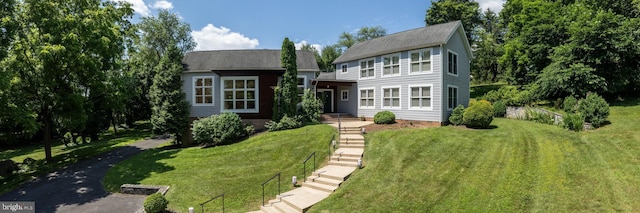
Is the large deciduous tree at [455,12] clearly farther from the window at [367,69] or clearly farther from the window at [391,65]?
the window at [391,65]

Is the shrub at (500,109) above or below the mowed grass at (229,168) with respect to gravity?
above

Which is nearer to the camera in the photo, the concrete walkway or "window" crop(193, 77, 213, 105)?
the concrete walkway

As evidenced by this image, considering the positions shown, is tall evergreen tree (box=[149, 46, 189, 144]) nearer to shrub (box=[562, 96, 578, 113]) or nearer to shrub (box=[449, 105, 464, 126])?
shrub (box=[449, 105, 464, 126])

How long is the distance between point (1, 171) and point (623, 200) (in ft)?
88.2

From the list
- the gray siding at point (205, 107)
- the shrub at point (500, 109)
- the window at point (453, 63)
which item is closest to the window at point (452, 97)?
the window at point (453, 63)

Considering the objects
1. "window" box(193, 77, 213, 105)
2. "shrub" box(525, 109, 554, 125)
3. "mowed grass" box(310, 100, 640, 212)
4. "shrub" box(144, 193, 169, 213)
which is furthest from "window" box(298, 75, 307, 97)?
"shrub" box(525, 109, 554, 125)

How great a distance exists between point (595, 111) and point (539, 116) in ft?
10.4

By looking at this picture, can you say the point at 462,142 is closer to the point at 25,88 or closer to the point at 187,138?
the point at 187,138

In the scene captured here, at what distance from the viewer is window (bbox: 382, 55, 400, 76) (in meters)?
19.9

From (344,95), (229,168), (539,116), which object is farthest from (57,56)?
(539,116)

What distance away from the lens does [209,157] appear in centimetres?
1475

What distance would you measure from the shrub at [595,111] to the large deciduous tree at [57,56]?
27238 millimetres

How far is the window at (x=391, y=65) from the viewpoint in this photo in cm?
1992

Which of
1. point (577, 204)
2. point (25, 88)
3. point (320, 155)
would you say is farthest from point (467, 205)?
point (25, 88)
